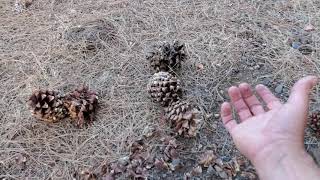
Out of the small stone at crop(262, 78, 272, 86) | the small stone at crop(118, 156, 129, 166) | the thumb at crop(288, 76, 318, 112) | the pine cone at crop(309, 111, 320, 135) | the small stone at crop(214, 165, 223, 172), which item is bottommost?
the small stone at crop(118, 156, 129, 166)

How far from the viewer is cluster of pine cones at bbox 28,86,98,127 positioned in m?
2.19

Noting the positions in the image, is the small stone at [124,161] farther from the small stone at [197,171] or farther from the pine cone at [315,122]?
the pine cone at [315,122]

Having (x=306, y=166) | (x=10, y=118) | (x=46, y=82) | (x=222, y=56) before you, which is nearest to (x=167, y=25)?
(x=222, y=56)

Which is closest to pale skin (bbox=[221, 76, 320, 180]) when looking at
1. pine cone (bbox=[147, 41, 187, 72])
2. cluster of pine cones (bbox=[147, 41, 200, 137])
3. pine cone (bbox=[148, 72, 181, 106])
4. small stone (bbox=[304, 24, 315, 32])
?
cluster of pine cones (bbox=[147, 41, 200, 137])

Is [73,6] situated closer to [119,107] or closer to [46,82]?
[46,82]

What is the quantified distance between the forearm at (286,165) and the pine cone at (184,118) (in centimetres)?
47

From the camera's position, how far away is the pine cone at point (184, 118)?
2096 mm

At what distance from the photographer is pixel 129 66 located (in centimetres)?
252

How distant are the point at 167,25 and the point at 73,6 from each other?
25.8 inches

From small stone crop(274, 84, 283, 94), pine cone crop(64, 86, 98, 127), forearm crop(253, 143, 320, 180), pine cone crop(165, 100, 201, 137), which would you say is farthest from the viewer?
small stone crop(274, 84, 283, 94)

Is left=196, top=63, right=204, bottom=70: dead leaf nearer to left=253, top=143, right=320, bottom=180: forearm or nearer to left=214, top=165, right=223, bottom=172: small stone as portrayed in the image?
left=214, top=165, right=223, bottom=172: small stone

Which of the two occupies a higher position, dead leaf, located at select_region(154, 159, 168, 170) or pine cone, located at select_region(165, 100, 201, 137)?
pine cone, located at select_region(165, 100, 201, 137)

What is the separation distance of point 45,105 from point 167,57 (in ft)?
2.17

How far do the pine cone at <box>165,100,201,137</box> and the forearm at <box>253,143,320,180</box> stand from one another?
1.54ft
